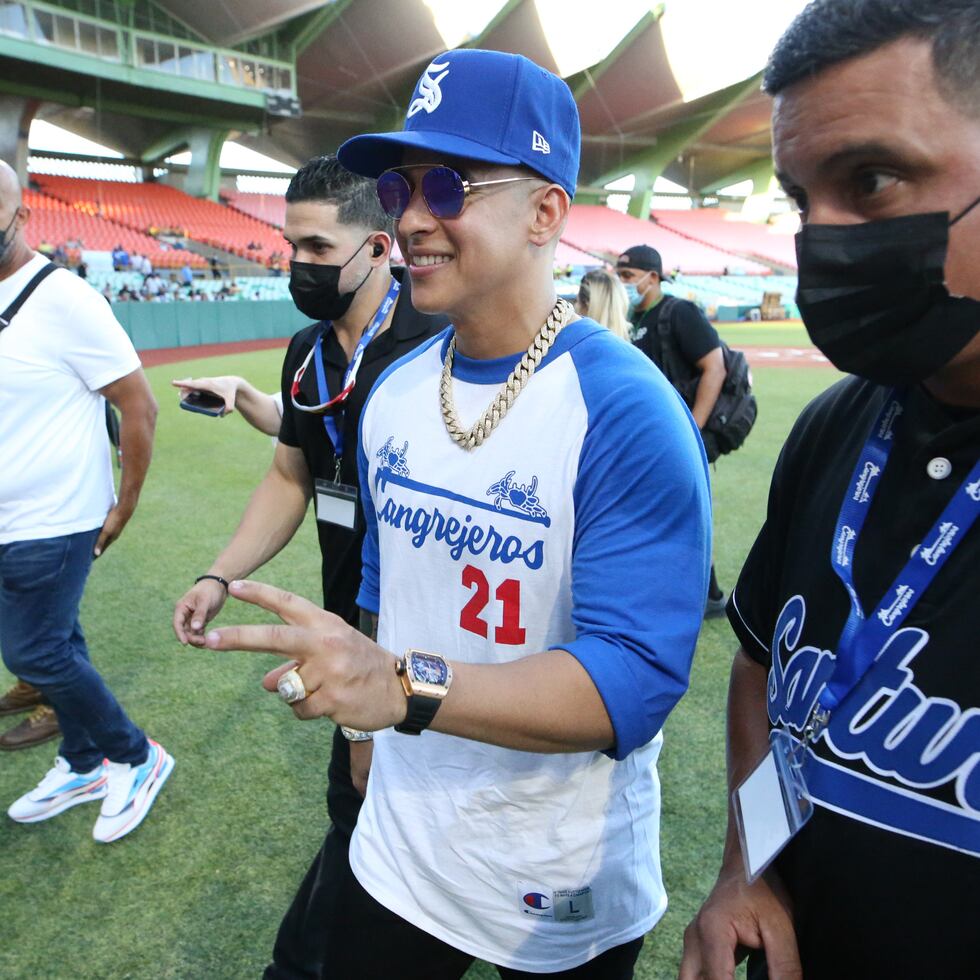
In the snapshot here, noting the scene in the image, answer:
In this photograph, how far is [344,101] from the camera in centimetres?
3816

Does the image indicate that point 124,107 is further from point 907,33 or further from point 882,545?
point 882,545

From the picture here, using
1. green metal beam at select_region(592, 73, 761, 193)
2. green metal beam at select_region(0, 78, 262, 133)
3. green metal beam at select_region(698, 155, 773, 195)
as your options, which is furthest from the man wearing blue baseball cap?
green metal beam at select_region(698, 155, 773, 195)

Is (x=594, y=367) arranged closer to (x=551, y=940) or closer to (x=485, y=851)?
(x=485, y=851)

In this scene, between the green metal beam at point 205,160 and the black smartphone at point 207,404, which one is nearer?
the black smartphone at point 207,404

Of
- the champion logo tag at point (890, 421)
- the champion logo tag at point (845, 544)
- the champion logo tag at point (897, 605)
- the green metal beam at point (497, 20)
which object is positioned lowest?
the champion logo tag at point (897, 605)

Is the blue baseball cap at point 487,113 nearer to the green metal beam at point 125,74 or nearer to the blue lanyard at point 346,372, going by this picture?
the blue lanyard at point 346,372

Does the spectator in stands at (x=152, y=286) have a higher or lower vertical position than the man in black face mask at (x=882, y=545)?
lower

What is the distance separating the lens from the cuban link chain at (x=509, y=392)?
1.58 m

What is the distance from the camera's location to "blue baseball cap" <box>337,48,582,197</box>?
5.02 ft

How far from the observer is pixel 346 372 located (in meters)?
2.58

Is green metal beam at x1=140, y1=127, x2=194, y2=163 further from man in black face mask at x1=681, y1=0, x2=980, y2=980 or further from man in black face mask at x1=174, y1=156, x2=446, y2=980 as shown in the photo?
man in black face mask at x1=681, y1=0, x2=980, y2=980

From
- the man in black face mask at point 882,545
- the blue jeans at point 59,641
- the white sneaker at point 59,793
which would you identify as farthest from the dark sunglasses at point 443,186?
the white sneaker at point 59,793

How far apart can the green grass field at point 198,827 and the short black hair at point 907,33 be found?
2.48 metres

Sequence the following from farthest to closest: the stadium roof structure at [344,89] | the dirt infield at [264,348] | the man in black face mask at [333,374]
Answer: the stadium roof structure at [344,89], the dirt infield at [264,348], the man in black face mask at [333,374]
